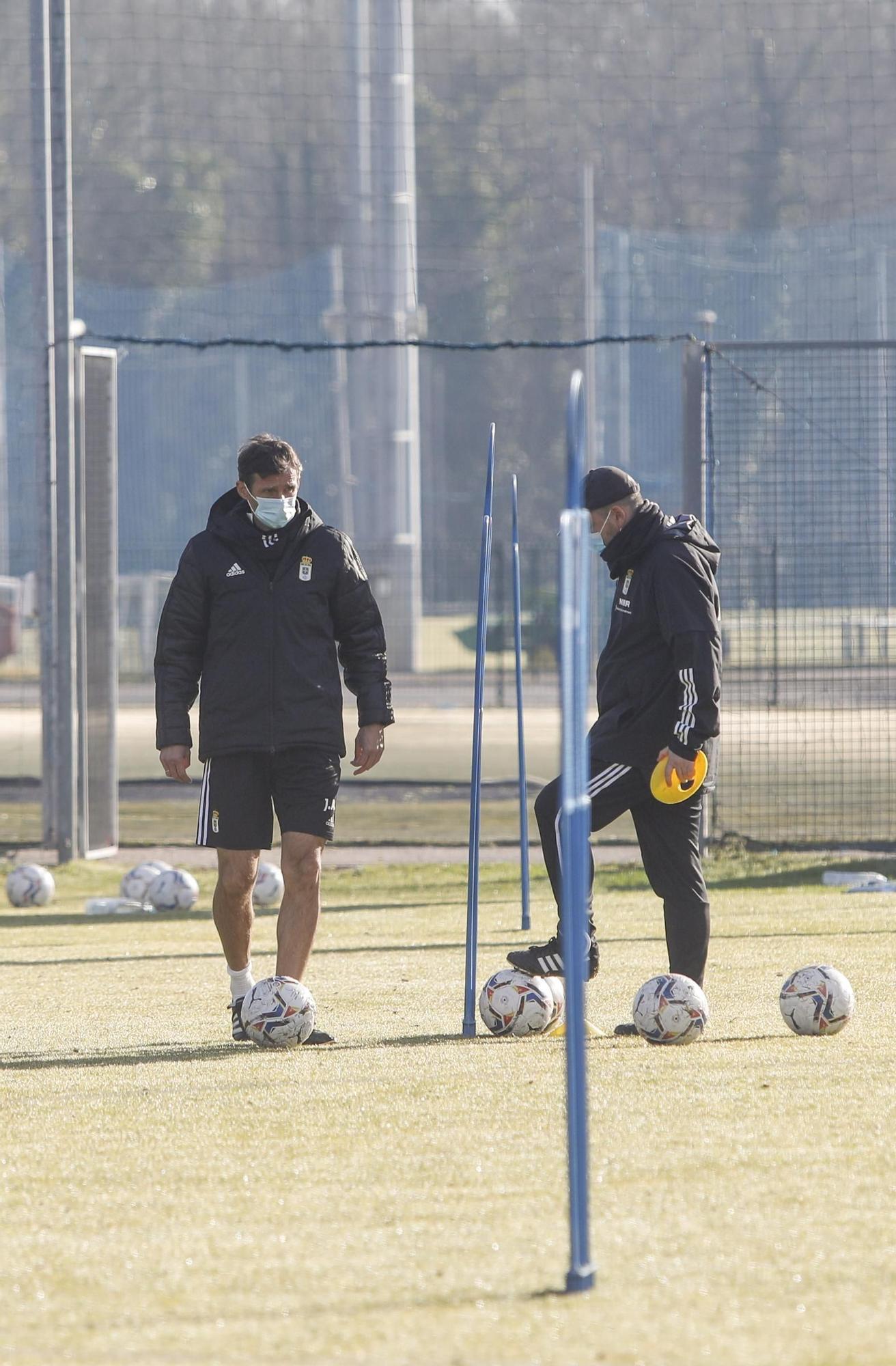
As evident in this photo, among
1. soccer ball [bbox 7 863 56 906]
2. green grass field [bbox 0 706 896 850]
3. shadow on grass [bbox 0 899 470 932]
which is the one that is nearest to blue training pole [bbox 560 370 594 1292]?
shadow on grass [bbox 0 899 470 932]

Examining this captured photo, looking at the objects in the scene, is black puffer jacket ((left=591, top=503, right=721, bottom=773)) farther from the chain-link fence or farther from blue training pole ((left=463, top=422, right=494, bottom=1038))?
the chain-link fence

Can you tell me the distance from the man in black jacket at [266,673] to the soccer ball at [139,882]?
4643 millimetres

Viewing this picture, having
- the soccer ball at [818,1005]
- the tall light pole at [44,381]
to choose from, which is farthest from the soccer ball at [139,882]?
the soccer ball at [818,1005]

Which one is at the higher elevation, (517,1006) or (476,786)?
(476,786)

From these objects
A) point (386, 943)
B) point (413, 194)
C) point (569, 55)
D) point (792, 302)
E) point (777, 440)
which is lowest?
point (386, 943)

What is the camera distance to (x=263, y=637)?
21.1ft

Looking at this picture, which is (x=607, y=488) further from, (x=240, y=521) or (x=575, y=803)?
(x=575, y=803)

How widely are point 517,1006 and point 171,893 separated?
5063 mm

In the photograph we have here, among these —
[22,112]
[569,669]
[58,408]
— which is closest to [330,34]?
[22,112]

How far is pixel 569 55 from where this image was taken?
1449 centimetres

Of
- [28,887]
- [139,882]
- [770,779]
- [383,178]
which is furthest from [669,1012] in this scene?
[383,178]

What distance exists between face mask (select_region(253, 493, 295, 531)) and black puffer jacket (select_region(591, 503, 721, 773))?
1084mm

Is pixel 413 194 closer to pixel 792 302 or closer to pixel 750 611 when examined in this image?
pixel 792 302

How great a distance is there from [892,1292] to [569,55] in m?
12.4
